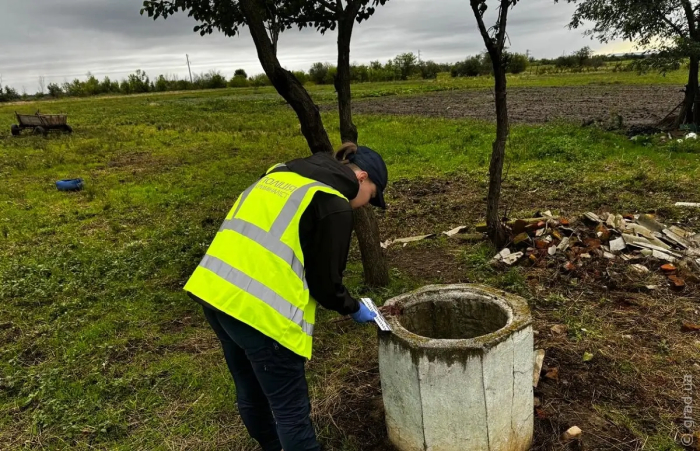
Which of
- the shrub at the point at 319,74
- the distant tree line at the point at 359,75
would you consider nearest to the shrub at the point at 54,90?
the distant tree line at the point at 359,75

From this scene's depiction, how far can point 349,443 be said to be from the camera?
271cm

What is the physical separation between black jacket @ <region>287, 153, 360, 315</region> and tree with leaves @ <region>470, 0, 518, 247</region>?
296cm

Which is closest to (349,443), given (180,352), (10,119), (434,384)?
(434,384)

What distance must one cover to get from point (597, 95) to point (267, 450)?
23512 millimetres

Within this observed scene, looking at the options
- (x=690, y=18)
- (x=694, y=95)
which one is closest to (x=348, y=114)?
Answer: (x=690, y=18)

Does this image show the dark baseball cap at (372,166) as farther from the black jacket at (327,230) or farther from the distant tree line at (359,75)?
the distant tree line at (359,75)

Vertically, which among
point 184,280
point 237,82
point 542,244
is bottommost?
point 184,280

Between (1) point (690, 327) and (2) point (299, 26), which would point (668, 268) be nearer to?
(1) point (690, 327)

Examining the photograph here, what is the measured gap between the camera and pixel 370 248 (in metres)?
4.32

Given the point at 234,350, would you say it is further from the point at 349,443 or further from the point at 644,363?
the point at 644,363

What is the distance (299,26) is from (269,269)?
137 inches

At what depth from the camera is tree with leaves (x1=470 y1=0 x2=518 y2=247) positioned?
448 centimetres

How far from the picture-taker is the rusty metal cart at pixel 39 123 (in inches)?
715

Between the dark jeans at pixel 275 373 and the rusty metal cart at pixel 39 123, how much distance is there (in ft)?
65.2
